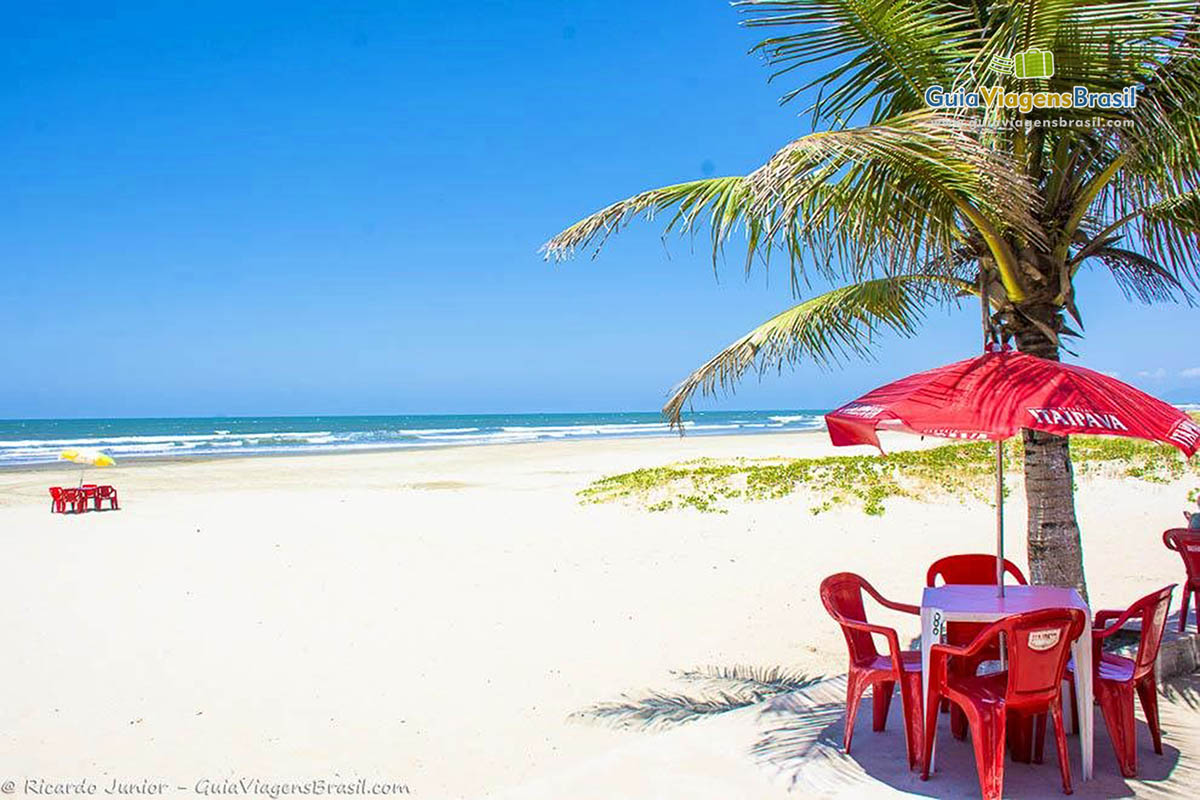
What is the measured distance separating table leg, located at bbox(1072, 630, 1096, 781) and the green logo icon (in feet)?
8.61

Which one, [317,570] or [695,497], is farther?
[695,497]

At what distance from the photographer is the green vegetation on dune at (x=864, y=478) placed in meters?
12.4

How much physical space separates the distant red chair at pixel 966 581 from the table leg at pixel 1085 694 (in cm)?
43

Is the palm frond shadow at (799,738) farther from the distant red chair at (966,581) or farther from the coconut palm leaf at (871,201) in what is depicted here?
the coconut palm leaf at (871,201)

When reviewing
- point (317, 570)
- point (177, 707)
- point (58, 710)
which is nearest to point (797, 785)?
point (177, 707)

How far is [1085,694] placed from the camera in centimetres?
372

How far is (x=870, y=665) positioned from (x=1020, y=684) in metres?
0.78

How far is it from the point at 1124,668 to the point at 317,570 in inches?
308

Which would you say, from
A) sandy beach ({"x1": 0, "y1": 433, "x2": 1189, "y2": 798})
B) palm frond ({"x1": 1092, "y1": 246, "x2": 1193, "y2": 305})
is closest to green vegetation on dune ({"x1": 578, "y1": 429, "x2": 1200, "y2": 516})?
sandy beach ({"x1": 0, "y1": 433, "x2": 1189, "y2": 798})

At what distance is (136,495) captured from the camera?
19219mm

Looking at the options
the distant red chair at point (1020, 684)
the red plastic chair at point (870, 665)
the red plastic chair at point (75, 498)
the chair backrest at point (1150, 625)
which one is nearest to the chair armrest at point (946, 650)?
the distant red chair at point (1020, 684)

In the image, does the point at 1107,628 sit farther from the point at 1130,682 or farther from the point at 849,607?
the point at 849,607

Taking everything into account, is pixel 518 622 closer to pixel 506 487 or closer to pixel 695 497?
pixel 695 497

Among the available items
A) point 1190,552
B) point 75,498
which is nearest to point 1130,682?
point 1190,552
